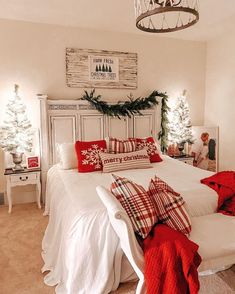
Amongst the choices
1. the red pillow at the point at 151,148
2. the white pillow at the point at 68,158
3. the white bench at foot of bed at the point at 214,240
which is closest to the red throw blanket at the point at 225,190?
the white bench at foot of bed at the point at 214,240

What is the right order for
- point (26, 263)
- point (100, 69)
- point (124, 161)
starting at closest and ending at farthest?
point (26, 263), point (124, 161), point (100, 69)

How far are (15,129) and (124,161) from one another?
5.24ft

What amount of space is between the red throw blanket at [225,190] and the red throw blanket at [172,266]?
2.72 feet

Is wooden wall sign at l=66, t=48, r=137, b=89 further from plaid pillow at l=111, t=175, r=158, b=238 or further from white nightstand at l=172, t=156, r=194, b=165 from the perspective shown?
plaid pillow at l=111, t=175, r=158, b=238

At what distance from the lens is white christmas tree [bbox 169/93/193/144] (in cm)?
437

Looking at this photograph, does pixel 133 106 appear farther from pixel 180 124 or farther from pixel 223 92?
pixel 223 92

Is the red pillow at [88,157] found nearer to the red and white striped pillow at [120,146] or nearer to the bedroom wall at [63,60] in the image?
the red and white striped pillow at [120,146]

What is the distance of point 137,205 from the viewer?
1.70 meters

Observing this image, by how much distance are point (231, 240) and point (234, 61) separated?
332cm

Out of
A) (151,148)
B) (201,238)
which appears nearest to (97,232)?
(201,238)

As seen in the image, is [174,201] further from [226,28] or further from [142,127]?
[226,28]

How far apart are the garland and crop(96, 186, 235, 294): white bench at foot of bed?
2.41 meters

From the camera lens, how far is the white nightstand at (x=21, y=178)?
3385 mm

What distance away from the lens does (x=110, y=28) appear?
153 inches
